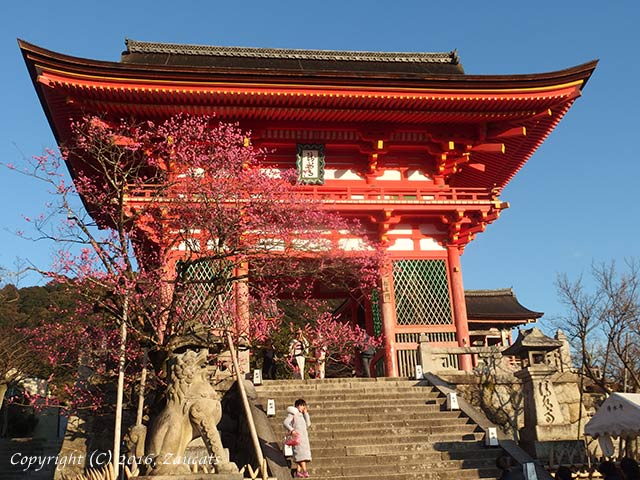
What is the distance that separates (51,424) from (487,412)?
79.6 feet

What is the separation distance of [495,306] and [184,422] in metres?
28.1

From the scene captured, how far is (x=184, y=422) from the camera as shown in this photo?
697 cm

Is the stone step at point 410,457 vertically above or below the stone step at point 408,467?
above

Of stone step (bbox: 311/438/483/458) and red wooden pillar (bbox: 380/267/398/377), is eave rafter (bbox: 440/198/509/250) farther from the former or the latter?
stone step (bbox: 311/438/483/458)

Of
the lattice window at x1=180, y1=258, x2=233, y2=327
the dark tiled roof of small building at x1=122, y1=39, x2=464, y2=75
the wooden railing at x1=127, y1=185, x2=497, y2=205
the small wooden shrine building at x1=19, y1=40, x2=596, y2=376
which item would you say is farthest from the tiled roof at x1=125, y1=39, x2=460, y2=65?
the lattice window at x1=180, y1=258, x2=233, y2=327

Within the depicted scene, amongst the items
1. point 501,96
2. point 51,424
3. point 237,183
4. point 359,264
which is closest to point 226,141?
point 237,183

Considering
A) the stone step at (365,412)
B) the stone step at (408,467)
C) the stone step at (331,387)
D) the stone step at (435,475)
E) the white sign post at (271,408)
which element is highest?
the stone step at (331,387)

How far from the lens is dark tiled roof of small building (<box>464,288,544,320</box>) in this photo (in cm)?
3083

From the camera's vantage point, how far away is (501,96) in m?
16.2

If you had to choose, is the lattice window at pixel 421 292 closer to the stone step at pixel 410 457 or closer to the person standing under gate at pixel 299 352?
Result: the person standing under gate at pixel 299 352

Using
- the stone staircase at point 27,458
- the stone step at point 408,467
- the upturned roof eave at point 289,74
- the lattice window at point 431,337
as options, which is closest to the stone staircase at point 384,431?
the stone step at point 408,467

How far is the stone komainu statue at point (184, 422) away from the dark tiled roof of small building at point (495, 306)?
81.2 ft

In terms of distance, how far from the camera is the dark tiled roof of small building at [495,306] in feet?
101

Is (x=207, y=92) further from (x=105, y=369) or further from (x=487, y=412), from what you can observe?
(x=487, y=412)
